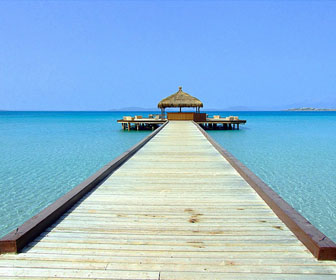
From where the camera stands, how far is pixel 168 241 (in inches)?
95.2

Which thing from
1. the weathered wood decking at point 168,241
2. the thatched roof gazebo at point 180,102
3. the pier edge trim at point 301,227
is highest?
the thatched roof gazebo at point 180,102

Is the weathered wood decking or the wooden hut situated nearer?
the weathered wood decking

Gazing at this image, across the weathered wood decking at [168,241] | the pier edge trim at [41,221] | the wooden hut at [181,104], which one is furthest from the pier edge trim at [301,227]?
the wooden hut at [181,104]

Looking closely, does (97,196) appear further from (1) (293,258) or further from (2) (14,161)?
(2) (14,161)

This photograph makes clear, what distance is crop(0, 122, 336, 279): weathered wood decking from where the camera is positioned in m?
1.98

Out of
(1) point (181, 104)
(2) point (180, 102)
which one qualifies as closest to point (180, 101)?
(2) point (180, 102)

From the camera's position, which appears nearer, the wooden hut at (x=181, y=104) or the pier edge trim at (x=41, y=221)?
the pier edge trim at (x=41, y=221)

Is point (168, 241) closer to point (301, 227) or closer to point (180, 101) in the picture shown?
point (301, 227)

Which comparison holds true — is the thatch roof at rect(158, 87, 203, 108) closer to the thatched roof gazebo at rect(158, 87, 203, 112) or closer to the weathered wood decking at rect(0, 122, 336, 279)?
the thatched roof gazebo at rect(158, 87, 203, 112)

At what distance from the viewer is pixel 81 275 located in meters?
1.94

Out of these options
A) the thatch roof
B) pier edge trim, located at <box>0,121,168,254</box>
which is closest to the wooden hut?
the thatch roof

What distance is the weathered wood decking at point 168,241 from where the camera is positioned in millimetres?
1981

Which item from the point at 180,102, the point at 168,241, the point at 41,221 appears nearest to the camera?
the point at 168,241

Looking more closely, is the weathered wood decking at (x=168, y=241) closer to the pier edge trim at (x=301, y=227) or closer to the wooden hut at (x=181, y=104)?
the pier edge trim at (x=301, y=227)
